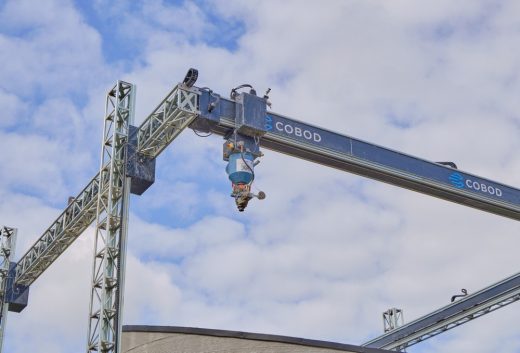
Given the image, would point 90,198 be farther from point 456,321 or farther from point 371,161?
point 456,321

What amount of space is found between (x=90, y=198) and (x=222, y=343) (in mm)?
Result: 7033

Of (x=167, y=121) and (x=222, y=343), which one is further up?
(x=167, y=121)

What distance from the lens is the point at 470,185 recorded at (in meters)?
28.3

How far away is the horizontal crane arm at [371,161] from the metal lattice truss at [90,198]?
0.47 metres

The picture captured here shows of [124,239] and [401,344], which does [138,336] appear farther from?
[401,344]

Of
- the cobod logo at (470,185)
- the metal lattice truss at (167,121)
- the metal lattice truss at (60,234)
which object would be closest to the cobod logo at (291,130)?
the metal lattice truss at (167,121)

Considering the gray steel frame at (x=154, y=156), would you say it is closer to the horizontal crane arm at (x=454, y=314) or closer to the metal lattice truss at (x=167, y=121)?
the metal lattice truss at (x=167, y=121)

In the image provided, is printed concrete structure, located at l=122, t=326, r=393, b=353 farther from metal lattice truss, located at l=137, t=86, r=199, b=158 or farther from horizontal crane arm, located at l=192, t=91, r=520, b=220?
horizontal crane arm, located at l=192, t=91, r=520, b=220

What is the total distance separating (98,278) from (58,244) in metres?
6.31

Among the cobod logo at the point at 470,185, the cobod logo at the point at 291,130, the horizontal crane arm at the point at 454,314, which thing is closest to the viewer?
the cobod logo at the point at 291,130

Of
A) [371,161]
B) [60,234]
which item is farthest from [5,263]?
[371,161]

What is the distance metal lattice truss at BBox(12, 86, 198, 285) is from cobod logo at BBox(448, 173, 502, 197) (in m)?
9.16

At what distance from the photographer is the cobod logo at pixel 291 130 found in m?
24.3

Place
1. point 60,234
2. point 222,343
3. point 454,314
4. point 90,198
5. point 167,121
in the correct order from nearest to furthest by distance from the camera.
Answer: point 222,343
point 167,121
point 90,198
point 60,234
point 454,314
